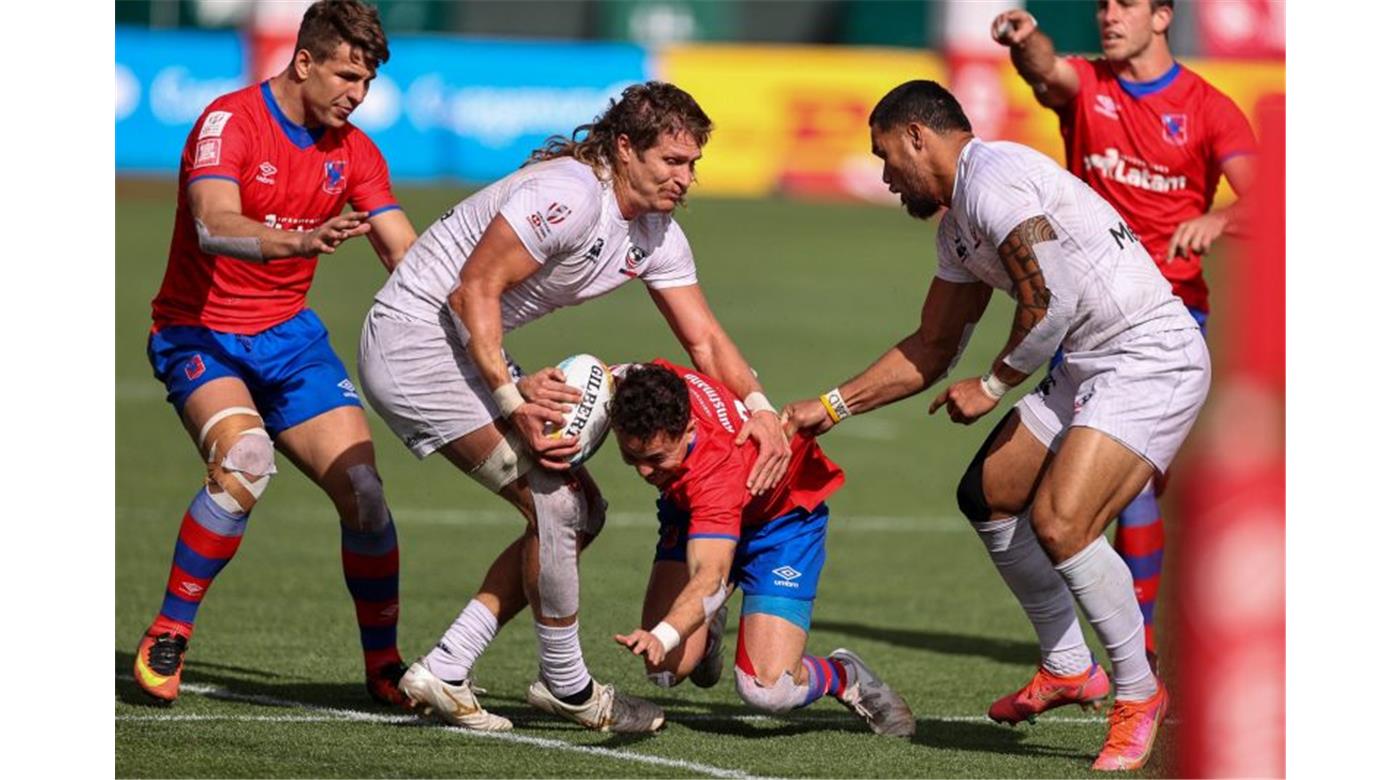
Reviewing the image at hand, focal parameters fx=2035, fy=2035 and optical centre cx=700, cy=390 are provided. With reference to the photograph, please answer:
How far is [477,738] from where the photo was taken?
268 inches

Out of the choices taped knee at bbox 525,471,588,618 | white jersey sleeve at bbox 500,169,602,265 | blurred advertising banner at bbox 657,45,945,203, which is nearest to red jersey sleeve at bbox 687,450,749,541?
taped knee at bbox 525,471,588,618

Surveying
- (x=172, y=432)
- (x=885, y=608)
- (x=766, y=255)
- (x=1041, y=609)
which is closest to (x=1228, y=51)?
(x=766, y=255)

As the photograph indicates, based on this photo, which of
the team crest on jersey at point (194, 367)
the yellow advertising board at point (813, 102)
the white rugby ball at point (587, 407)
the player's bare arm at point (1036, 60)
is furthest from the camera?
the yellow advertising board at point (813, 102)

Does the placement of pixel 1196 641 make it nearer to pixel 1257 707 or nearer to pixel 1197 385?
pixel 1257 707

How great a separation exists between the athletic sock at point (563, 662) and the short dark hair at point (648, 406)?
2.85 ft

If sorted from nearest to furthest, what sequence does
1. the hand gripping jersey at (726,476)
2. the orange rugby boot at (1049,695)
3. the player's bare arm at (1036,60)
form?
the hand gripping jersey at (726,476), the orange rugby boot at (1049,695), the player's bare arm at (1036,60)

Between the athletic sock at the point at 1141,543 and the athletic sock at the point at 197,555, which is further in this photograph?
the athletic sock at the point at 1141,543

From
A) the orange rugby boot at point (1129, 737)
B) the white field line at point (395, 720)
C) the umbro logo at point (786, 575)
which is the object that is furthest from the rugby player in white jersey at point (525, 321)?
the orange rugby boot at point (1129, 737)

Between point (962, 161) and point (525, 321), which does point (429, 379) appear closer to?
point (525, 321)

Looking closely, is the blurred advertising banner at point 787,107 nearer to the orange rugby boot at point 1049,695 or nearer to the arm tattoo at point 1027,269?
the orange rugby boot at point 1049,695

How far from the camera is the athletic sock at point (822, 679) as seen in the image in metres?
6.98

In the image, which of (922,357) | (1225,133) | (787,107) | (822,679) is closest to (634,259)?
(922,357)

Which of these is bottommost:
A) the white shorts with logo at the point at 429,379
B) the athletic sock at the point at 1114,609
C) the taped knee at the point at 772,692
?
the taped knee at the point at 772,692

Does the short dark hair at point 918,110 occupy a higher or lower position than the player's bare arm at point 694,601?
higher
